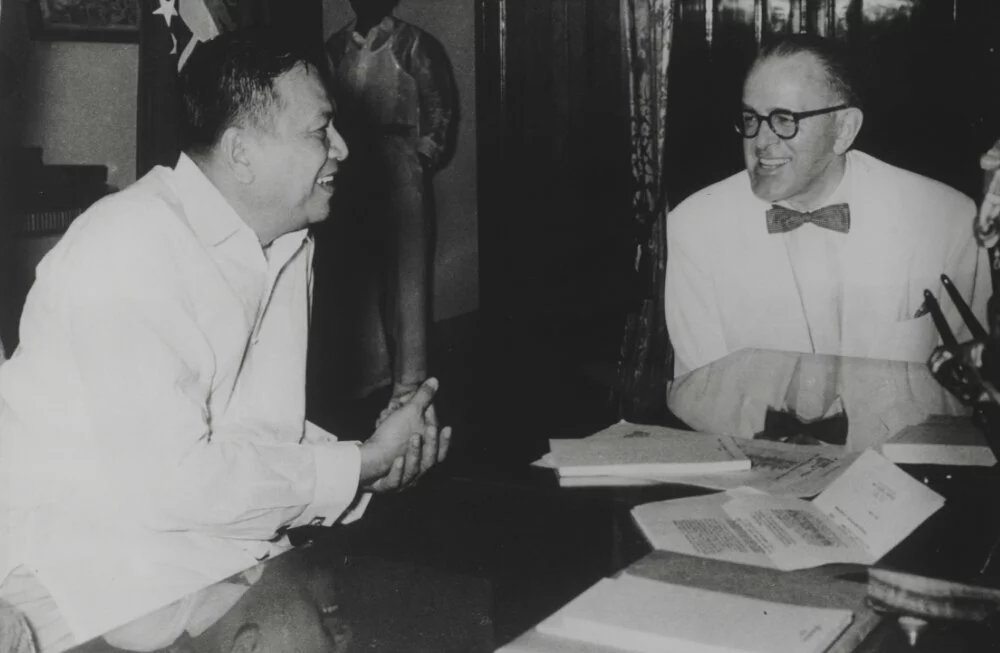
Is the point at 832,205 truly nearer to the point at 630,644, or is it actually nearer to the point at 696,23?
the point at 696,23

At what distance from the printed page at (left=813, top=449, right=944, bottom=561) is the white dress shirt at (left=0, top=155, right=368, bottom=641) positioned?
27.3 inches

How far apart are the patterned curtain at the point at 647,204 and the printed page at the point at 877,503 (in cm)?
111

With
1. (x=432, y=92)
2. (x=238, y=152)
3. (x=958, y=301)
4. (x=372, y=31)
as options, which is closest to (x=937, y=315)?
(x=958, y=301)

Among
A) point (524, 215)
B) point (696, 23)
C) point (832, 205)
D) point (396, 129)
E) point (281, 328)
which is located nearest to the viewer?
point (281, 328)

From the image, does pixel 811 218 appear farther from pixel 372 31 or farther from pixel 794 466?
pixel 372 31

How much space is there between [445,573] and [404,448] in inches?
16.7

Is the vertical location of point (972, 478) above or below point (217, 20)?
below

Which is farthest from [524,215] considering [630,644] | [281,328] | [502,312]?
[630,644]

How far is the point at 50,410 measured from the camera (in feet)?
4.63

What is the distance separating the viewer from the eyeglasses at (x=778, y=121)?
2.18 meters

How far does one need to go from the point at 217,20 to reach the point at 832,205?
172cm

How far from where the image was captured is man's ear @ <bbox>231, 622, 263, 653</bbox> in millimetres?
885

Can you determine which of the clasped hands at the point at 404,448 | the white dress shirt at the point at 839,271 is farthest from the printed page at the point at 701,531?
the white dress shirt at the point at 839,271

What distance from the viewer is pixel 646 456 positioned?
1.59 meters
